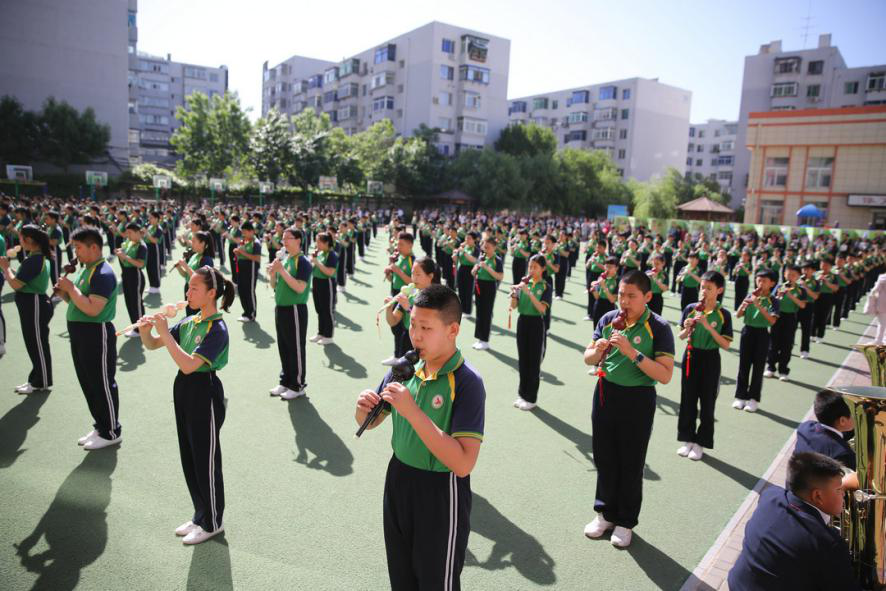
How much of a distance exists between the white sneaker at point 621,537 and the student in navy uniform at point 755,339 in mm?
4022

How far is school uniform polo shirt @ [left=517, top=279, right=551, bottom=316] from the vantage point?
6707mm

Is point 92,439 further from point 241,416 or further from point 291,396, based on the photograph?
point 291,396

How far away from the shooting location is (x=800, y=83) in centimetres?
5366

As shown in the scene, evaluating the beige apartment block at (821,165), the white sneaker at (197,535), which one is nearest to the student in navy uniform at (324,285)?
the white sneaker at (197,535)

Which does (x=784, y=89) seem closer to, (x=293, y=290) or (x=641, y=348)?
(x=293, y=290)

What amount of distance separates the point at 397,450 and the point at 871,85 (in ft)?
215

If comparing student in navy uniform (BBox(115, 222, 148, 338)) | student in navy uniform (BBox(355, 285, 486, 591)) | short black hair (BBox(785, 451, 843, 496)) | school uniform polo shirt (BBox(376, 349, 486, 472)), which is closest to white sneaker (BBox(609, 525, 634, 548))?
short black hair (BBox(785, 451, 843, 496))

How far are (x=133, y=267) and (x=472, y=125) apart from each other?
160ft

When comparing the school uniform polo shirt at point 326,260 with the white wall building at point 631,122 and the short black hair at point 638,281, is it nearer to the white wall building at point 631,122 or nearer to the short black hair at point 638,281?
the short black hair at point 638,281

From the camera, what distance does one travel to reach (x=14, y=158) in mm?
38500

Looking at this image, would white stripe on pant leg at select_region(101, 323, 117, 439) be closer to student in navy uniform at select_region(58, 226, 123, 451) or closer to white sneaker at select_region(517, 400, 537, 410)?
student in navy uniform at select_region(58, 226, 123, 451)

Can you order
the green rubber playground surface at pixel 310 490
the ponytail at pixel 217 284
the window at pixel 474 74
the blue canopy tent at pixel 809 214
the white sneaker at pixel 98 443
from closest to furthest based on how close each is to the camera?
1. the green rubber playground surface at pixel 310 490
2. the ponytail at pixel 217 284
3. the white sneaker at pixel 98 443
4. the blue canopy tent at pixel 809 214
5. the window at pixel 474 74

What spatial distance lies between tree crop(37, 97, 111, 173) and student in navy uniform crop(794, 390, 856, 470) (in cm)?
4803

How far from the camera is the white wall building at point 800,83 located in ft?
167
